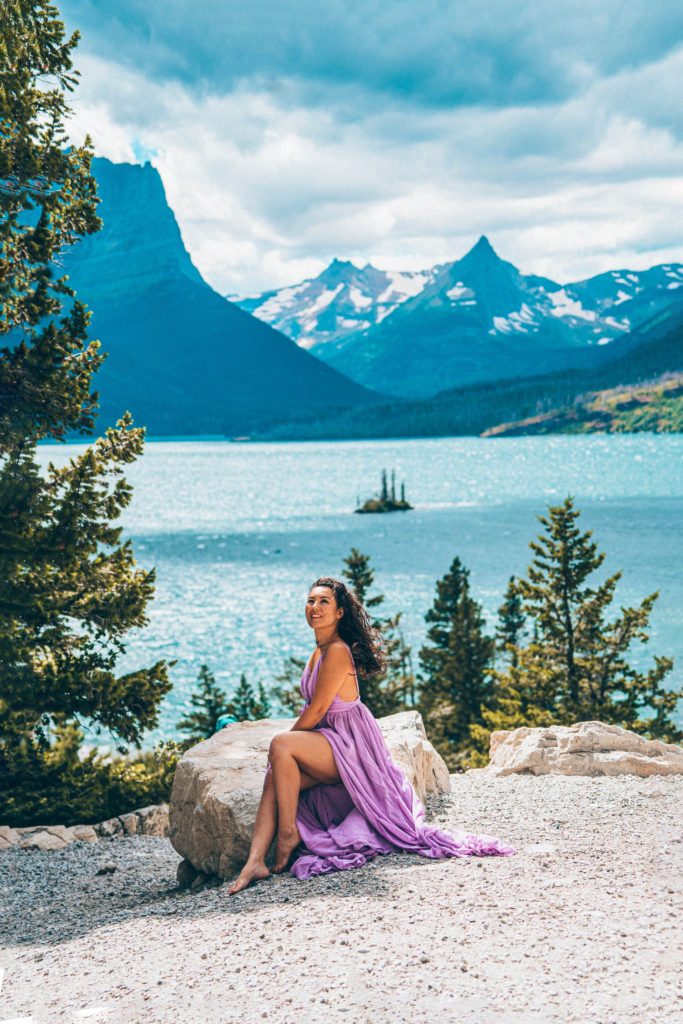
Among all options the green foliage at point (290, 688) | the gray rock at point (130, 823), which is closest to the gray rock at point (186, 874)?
the gray rock at point (130, 823)

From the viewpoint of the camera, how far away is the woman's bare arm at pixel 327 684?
Answer: 7.57m

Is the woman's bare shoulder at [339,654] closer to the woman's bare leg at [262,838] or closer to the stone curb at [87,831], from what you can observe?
the woman's bare leg at [262,838]

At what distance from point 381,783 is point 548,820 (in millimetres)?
2288

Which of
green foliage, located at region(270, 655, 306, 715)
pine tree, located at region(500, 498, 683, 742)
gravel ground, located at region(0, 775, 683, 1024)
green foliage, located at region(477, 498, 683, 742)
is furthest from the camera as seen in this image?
green foliage, located at region(270, 655, 306, 715)

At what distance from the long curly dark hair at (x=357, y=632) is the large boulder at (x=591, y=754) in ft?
16.6

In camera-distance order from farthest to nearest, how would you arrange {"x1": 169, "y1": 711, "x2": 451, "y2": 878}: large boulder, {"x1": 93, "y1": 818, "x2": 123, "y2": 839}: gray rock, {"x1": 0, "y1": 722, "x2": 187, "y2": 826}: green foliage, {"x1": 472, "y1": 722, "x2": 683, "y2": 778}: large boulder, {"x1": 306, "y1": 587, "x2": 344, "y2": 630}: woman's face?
{"x1": 0, "y1": 722, "x2": 187, "y2": 826}: green foliage < {"x1": 93, "y1": 818, "x2": 123, "y2": 839}: gray rock < {"x1": 472, "y1": 722, "x2": 683, "y2": 778}: large boulder < {"x1": 169, "y1": 711, "x2": 451, "y2": 878}: large boulder < {"x1": 306, "y1": 587, "x2": 344, "y2": 630}: woman's face

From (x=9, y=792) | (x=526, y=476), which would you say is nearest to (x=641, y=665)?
(x=9, y=792)

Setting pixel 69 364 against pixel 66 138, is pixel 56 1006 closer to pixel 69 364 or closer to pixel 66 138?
pixel 69 364

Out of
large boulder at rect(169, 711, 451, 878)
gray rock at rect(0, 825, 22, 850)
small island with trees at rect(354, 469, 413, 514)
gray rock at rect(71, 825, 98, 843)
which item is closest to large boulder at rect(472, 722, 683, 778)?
large boulder at rect(169, 711, 451, 878)

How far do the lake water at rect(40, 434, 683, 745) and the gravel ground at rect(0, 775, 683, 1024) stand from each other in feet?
114

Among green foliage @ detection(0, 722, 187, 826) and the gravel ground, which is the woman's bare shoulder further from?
green foliage @ detection(0, 722, 187, 826)

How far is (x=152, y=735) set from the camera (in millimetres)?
40562

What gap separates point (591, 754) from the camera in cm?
1183

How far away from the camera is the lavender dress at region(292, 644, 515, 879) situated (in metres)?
7.56
